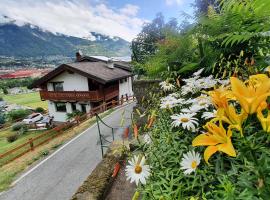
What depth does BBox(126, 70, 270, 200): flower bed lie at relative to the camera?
762 millimetres

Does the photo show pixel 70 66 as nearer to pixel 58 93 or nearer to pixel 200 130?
pixel 58 93

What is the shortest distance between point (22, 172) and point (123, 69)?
69.8 feet

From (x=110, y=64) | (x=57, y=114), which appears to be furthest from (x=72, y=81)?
(x=110, y=64)

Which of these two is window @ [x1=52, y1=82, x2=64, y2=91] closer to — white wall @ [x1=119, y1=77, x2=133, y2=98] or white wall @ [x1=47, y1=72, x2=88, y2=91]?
white wall @ [x1=47, y1=72, x2=88, y2=91]

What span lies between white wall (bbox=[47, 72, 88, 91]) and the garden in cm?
1863

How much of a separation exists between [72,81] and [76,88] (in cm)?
85

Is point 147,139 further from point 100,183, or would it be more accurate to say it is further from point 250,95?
point 100,183

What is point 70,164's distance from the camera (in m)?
9.07

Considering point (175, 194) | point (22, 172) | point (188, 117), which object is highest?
point (188, 117)

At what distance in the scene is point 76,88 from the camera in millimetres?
22641

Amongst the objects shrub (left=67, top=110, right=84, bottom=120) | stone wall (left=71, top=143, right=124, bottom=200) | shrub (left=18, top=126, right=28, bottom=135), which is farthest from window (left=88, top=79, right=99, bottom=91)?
stone wall (left=71, top=143, right=124, bottom=200)

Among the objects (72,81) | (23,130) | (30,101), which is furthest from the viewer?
(30,101)

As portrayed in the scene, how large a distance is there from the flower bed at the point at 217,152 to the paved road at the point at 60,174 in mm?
3912

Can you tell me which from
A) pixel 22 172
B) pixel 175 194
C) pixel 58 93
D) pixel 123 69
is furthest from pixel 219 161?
pixel 123 69
